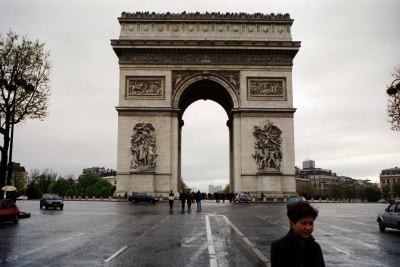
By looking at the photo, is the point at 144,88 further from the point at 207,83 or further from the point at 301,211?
the point at 301,211

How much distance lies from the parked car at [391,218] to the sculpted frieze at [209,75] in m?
30.1

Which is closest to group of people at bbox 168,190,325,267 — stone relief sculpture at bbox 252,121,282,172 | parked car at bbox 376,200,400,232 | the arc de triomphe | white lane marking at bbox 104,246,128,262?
white lane marking at bbox 104,246,128,262

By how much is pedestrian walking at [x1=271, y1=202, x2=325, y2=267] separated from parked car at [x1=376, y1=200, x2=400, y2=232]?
14897 mm

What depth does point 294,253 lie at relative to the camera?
11.1 ft

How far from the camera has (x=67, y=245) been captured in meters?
12.2

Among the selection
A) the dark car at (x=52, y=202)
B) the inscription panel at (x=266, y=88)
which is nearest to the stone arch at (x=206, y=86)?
the inscription panel at (x=266, y=88)

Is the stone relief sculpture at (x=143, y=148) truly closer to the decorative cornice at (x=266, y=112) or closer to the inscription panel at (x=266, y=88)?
the decorative cornice at (x=266, y=112)

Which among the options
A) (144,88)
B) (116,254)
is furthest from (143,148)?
(116,254)

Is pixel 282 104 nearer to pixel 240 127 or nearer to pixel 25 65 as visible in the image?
pixel 240 127

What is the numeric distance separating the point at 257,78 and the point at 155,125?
37.4ft

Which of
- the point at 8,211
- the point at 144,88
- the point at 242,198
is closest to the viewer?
the point at 8,211

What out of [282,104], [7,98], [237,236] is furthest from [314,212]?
[282,104]

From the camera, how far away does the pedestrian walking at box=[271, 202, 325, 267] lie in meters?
3.37

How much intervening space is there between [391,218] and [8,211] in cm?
1629
